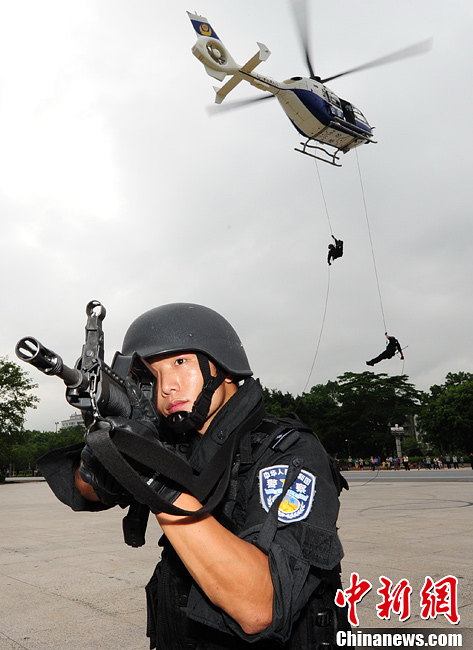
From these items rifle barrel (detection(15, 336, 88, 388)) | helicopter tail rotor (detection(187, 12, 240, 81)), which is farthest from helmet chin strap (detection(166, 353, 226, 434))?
helicopter tail rotor (detection(187, 12, 240, 81))

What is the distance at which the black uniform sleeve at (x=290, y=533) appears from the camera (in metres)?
1.51

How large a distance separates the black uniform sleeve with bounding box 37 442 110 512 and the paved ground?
225cm

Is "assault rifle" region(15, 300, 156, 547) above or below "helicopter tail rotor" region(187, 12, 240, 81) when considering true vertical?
below

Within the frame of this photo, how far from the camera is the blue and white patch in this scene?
165 centimetres

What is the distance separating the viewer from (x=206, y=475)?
5.39ft

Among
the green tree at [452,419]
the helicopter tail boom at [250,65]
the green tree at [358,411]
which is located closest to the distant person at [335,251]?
the helicopter tail boom at [250,65]

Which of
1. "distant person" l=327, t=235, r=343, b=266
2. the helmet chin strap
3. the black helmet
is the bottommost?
the helmet chin strap

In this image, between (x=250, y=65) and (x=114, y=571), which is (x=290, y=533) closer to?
(x=114, y=571)

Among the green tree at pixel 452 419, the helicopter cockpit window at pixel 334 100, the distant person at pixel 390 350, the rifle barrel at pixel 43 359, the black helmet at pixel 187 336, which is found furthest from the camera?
the green tree at pixel 452 419

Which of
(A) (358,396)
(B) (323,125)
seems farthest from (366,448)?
(B) (323,125)

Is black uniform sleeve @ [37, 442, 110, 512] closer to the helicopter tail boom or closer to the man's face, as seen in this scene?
the man's face

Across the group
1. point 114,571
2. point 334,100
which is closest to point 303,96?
point 334,100

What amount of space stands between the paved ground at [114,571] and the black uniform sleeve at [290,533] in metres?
2.87

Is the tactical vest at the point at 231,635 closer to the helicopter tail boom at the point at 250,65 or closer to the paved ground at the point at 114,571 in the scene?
the paved ground at the point at 114,571
